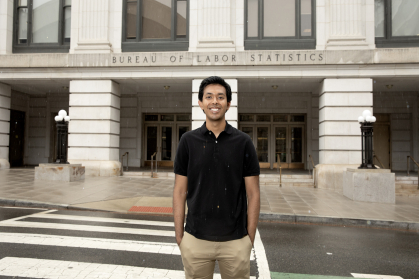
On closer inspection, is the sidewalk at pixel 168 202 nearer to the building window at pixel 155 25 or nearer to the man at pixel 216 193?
the man at pixel 216 193

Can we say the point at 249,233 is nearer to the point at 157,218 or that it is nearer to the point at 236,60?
the point at 157,218

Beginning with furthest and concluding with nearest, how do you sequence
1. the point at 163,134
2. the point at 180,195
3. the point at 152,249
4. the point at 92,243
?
the point at 163,134 < the point at 92,243 < the point at 152,249 < the point at 180,195

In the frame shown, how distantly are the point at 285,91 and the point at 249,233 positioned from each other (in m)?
16.9

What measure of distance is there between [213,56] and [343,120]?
6.63m

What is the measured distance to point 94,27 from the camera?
1471 cm

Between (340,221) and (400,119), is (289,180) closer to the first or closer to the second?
(340,221)

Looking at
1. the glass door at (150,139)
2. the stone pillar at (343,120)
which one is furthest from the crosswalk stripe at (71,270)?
the glass door at (150,139)

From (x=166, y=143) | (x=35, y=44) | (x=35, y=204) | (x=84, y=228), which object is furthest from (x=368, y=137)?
(x=35, y=44)

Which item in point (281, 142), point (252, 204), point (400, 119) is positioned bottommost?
point (252, 204)

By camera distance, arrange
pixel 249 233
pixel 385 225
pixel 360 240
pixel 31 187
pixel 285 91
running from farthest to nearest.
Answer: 1. pixel 285 91
2. pixel 31 187
3. pixel 385 225
4. pixel 360 240
5. pixel 249 233

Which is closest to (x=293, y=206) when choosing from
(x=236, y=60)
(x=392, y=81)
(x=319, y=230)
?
(x=319, y=230)

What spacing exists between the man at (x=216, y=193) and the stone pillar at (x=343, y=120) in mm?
11947

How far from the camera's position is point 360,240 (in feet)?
18.5

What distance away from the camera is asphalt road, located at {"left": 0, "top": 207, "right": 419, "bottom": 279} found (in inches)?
154
